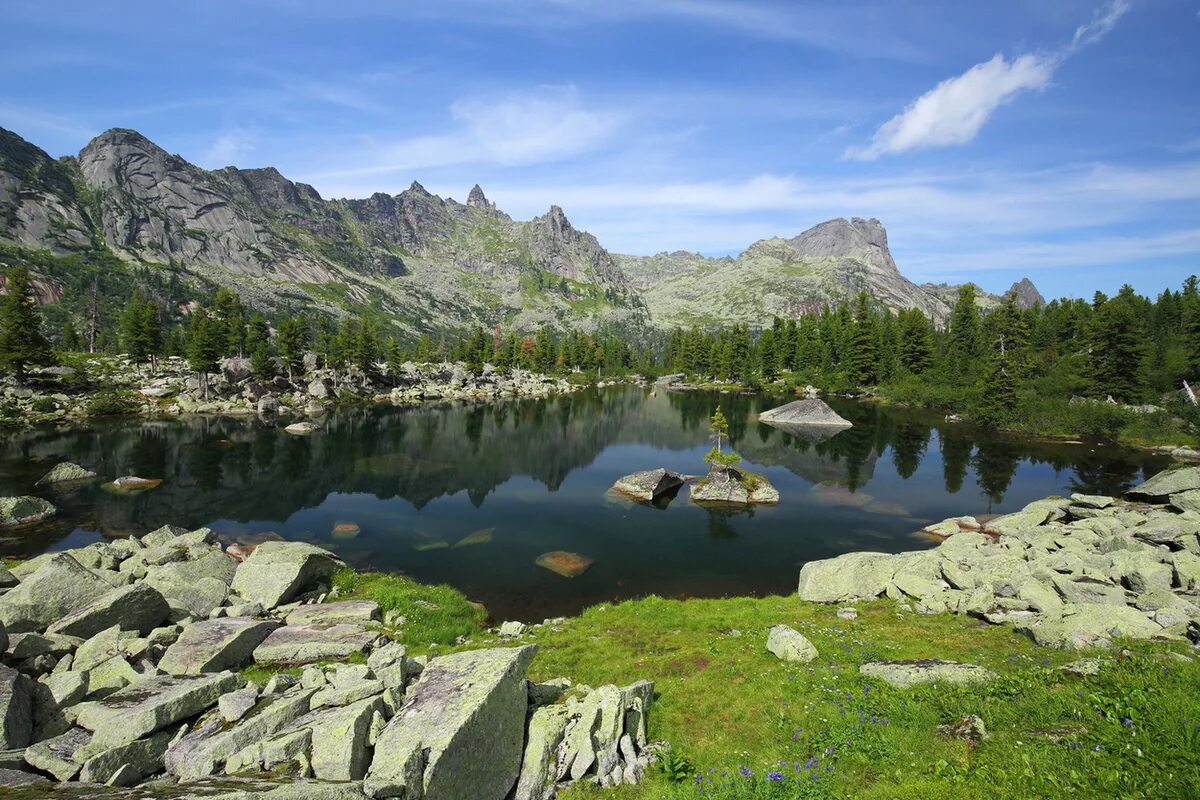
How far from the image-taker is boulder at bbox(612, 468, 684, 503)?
53.1m

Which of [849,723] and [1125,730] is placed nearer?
[1125,730]

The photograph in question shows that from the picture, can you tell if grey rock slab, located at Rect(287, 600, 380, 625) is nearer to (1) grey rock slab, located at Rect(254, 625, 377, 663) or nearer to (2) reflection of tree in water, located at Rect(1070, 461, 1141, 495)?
(1) grey rock slab, located at Rect(254, 625, 377, 663)

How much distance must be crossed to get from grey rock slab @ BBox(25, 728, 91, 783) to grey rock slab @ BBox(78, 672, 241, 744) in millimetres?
409

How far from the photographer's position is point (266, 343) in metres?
122

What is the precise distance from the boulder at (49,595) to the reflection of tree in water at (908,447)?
68928 mm

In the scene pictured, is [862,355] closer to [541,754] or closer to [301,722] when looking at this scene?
[541,754]

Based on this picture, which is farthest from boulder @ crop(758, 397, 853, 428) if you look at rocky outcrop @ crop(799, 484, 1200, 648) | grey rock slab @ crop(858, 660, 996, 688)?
grey rock slab @ crop(858, 660, 996, 688)

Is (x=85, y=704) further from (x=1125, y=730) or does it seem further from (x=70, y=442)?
(x=70, y=442)

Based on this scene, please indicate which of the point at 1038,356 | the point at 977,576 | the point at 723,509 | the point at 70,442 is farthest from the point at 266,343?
the point at 1038,356

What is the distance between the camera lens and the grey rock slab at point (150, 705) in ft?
34.8

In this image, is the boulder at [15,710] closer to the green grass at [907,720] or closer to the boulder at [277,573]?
the green grass at [907,720]

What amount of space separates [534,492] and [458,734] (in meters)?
46.2

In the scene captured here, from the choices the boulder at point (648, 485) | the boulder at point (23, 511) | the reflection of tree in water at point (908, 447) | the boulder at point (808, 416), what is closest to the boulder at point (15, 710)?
the boulder at point (23, 511)

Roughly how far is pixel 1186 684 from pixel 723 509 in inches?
1547
